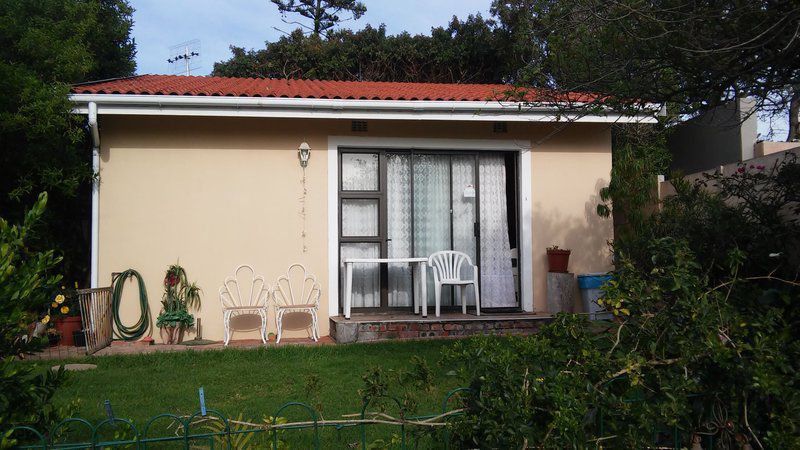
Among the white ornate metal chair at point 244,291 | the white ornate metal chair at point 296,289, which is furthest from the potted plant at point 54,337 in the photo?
the white ornate metal chair at point 296,289

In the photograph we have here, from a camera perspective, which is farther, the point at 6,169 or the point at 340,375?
the point at 6,169

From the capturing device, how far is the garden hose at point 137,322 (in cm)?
787

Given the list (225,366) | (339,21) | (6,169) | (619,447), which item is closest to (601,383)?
(619,447)

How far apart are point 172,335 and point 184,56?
59.4 ft

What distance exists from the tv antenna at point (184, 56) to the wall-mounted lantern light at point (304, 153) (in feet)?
52.6

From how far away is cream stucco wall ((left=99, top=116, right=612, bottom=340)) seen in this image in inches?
316

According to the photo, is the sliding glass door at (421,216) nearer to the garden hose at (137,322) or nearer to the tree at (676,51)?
the garden hose at (137,322)

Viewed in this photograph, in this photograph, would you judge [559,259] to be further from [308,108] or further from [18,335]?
[18,335]

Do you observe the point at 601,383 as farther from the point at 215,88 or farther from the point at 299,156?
the point at 215,88

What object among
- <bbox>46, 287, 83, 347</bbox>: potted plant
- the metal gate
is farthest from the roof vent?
<bbox>46, 287, 83, 347</bbox>: potted plant

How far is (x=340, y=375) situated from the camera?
5.86 metres

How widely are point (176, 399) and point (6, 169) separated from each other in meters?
4.76

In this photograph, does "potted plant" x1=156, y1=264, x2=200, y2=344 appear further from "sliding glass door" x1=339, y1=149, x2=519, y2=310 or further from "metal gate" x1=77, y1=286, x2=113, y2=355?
"sliding glass door" x1=339, y1=149, x2=519, y2=310

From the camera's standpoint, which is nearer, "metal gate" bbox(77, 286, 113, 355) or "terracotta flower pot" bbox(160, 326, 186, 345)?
"metal gate" bbox(77, 286, 113, 355)
